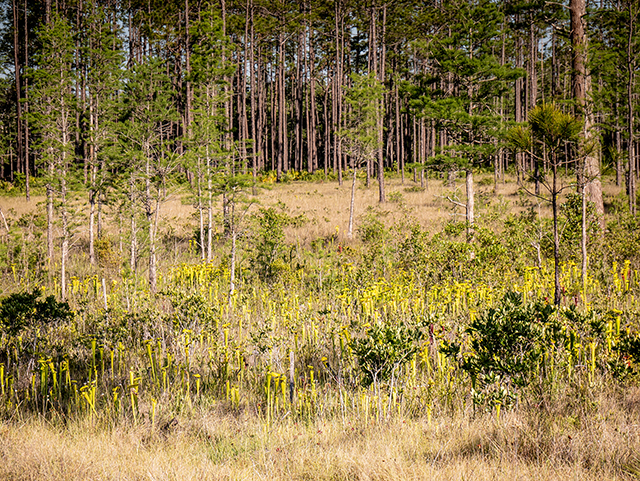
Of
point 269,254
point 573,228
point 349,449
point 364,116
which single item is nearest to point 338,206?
point 364,116

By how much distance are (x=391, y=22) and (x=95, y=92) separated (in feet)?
66.1

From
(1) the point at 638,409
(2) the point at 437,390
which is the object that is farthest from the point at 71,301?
(1) the point at 638,409

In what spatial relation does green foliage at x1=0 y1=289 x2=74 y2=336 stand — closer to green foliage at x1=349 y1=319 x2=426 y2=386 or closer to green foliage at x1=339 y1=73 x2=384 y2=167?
green foliage at x1=349 y1=319 x2=426 y2=386

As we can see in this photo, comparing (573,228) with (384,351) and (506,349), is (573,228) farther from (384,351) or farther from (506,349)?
(384,351)

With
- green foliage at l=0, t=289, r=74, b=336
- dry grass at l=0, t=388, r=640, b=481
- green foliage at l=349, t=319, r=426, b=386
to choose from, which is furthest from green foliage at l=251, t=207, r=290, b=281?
dry grass at l=0, t=388, r=640, b=481

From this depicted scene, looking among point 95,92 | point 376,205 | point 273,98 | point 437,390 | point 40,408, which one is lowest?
point 40,408

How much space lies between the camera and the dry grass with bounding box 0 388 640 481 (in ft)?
8.46

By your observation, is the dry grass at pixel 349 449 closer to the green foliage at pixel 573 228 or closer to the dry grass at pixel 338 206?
the green foliage at pixel 573 228

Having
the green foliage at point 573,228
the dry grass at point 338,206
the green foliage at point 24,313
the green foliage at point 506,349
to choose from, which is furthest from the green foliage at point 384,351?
the dry grass at point 338,206

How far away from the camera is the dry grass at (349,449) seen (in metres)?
2.58

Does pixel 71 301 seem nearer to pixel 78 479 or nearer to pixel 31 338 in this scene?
pixel 31 338

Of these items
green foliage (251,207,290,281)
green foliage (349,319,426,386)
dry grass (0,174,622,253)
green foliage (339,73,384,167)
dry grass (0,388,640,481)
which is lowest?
dry grass (0,388,640,481)

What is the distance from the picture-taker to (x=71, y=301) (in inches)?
326

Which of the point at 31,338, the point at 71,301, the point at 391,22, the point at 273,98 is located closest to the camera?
the point at 31,338
